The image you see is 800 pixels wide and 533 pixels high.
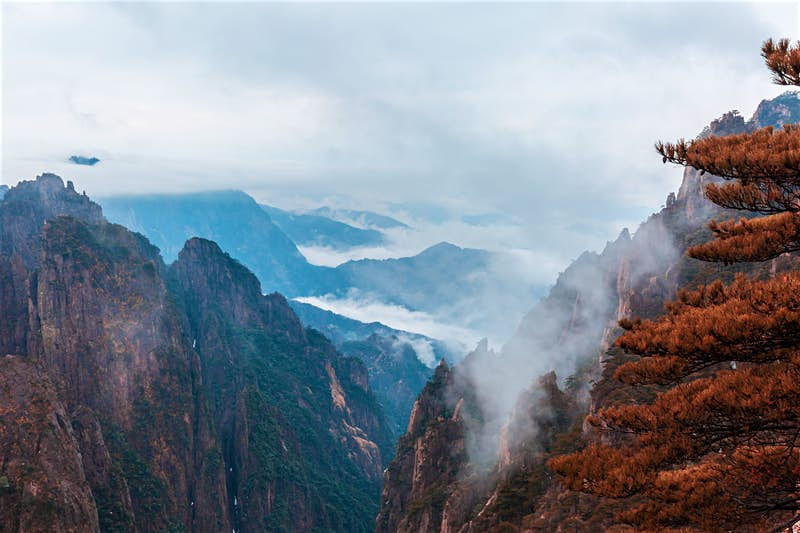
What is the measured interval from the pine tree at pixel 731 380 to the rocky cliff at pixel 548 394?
31.5 meters

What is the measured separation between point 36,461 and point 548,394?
8114cm

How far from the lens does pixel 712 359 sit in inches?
516

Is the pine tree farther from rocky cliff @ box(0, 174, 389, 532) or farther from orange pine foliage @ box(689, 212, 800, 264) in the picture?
rocky cliff @ box(0, 174, 389, 532)

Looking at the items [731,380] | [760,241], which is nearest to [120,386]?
[731,380]

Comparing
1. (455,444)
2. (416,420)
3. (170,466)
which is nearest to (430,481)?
(455,444)

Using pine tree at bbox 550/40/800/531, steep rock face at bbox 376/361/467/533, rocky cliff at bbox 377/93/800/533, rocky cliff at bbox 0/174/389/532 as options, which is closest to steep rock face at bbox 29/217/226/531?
rocky cliff at bbox 0/174/389/532

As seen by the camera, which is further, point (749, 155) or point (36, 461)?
point (36, 461)

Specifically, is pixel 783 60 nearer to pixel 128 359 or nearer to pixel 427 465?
pixel 427 465

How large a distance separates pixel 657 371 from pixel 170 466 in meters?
176

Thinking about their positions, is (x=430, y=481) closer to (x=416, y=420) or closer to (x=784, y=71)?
(x=416, y=420)

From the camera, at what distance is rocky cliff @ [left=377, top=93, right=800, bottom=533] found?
63.0m

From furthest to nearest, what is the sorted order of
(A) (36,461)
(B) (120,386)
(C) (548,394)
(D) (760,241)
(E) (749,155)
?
(B) (120,386) → (A) (36,461) → (C) (548,394) → (D) (760,241) → (E) (749,155)

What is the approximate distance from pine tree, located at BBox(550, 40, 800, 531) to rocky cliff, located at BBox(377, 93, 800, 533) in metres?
31.5

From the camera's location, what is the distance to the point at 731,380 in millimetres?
12609
